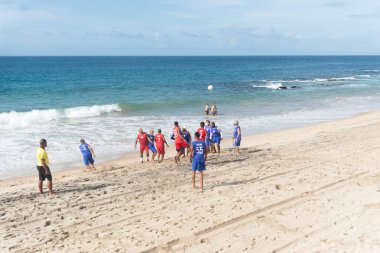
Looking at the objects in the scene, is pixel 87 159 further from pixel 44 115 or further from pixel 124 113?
pixel 124 113

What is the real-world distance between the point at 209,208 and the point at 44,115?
68.3 feet

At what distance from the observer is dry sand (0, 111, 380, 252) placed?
7.50 metres

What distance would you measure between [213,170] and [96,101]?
79.4 feet

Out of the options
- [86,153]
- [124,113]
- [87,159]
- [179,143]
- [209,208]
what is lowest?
[124,113]

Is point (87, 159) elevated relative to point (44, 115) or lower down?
elevated

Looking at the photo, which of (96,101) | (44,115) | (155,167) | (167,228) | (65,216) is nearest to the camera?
(167,228)

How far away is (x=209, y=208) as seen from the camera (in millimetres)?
9094

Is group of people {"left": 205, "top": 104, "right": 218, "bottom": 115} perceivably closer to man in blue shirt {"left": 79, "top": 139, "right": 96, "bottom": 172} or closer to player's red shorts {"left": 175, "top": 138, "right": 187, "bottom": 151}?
player's red shorts {"left": 175, "top": 138, "right": 187, "bottom": 151}

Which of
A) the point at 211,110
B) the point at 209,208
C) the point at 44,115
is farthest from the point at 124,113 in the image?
the point at 209,208

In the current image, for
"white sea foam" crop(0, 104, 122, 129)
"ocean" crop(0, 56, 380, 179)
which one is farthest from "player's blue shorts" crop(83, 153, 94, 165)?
"white sea foam" crop(0, 104, 122, 129)

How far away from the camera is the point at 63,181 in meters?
12.0

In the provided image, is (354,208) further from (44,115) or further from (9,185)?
(44,115)

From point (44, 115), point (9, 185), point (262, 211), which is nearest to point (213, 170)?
point (262, 211)

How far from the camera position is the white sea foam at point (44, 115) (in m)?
24.0
